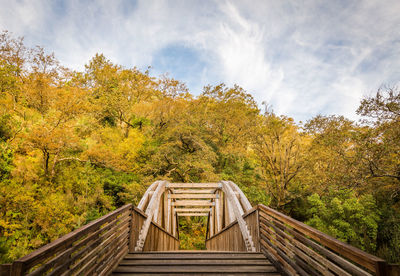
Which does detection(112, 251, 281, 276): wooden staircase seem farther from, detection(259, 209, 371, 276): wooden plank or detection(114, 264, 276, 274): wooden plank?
detection(259, 209, 371, 276): wooden plank

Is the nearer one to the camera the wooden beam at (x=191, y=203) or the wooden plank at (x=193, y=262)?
the wooden plank at (x=193, y=262)

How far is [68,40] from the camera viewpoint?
67.0 feet

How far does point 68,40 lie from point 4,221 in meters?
20.4

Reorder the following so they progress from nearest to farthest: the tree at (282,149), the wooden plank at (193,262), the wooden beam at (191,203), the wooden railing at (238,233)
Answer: the wooden plank at (193,262) → the wooden railing at (238,233) → the wooden beam at (191,203) → the tree at (282,149)

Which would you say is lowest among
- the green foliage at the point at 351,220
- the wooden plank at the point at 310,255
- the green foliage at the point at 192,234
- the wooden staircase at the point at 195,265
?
the green foliage at the point at 192,234

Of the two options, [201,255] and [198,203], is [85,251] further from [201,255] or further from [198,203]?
[198,203]

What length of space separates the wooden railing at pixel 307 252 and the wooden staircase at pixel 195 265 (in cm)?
24

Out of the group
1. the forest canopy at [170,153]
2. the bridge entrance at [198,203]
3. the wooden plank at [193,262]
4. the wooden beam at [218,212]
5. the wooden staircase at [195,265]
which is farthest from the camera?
the wooden beam at [218,212]

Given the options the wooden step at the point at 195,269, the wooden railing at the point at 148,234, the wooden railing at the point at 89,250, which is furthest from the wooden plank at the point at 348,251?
the wooden railing at the point at 148,234

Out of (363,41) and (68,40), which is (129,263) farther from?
(68,40)

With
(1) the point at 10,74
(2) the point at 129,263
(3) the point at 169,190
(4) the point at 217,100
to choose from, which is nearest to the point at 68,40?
(1) the point at 10,74

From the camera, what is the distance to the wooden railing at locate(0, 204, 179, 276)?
3.61 ft

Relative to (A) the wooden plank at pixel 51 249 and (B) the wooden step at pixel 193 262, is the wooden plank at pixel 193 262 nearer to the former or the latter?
(B) the wooden step at pixel 193 262

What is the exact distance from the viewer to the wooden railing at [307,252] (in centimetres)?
117
